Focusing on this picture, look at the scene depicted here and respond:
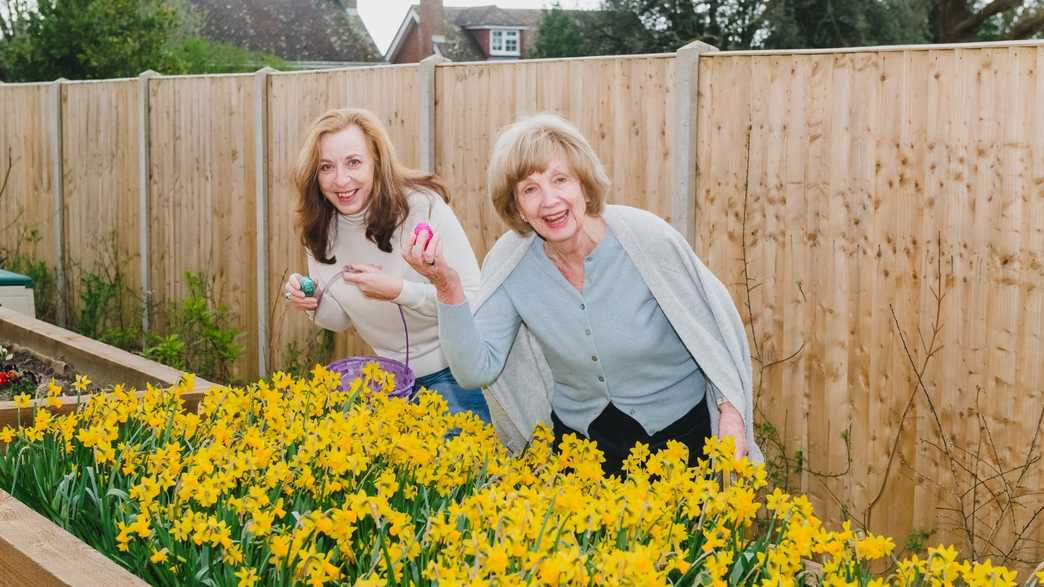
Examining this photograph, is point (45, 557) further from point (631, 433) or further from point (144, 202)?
point (144, 202)

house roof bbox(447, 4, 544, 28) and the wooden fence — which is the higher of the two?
house roof bbox(447, 4, 544, 28)

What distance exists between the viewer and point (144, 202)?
1002cm

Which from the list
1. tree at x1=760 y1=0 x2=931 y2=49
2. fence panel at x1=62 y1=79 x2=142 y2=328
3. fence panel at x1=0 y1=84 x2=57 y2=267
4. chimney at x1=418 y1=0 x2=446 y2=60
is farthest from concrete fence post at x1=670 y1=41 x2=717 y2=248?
chimney at x1=418 y1=0 x2=446 y2=60

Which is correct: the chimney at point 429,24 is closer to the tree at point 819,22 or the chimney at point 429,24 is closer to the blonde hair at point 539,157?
the tree at point 819,22

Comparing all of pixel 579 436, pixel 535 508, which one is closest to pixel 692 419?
pixel 579 436

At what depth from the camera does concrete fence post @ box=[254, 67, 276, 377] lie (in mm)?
8445

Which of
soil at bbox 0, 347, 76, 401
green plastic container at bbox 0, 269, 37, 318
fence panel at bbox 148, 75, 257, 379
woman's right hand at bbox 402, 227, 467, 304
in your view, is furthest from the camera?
fence panel at bbox 148, 75, 257, 379

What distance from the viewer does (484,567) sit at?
2018 millimetres

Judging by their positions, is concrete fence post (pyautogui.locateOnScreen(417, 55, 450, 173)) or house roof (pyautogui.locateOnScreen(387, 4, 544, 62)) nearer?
concrete fence post (pyautogui.locateOnScreen(417, 55, 450, 173))

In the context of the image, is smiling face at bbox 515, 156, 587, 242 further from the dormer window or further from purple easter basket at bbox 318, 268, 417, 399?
the dormer window

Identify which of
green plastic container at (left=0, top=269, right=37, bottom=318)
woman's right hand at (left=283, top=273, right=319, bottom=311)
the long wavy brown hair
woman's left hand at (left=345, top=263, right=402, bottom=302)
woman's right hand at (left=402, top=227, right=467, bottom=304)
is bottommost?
green plastic container at (left=0, top=269, right=37, bottom=318)

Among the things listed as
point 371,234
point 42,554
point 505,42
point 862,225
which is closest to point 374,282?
point 371,234

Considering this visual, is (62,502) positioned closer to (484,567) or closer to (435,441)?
(435,441)

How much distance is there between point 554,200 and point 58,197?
932cm
